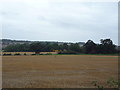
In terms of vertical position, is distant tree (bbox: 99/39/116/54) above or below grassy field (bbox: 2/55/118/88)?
above

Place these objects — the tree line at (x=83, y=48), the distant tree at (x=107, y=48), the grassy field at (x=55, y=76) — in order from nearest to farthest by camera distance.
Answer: the grassy field at (x=55, y=76) → the tree line at (x=83, y=48) → the distant tree at (x=107, y=48)

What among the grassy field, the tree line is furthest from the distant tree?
the grassy field

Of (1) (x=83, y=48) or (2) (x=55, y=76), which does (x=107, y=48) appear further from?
(2) (x=55, y=76)

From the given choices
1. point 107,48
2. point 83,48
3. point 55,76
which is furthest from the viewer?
point 83,48

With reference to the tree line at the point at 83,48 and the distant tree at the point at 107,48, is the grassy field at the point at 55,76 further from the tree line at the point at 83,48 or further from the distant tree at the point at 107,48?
the distant tree at the point at 107,48

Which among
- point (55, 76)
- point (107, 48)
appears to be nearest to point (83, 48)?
point (107, 48)

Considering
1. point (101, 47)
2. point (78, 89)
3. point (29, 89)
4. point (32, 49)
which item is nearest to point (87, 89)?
point (78, 89)

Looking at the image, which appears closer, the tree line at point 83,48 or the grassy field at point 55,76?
the grassy field at point 55,76

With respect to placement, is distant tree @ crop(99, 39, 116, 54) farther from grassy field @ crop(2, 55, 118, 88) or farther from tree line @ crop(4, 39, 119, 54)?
grassy field @ crop(2, 55, 118, 88)

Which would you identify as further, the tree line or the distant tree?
the distant tree

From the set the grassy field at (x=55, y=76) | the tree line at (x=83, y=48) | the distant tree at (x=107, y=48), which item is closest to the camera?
the grassy field at (x=55, y=76)

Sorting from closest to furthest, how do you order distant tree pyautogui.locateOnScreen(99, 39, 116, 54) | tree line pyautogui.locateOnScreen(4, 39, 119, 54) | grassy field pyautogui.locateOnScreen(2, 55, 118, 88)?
Result: grassy field pyautogui.locateOnScreen(2, 55, 118, 88)
tree line pyautogui.locateOnScreen(4, 39, 119, 54)
distant tree pyautogui.locateOnScreen(99, 39, 116, 54)

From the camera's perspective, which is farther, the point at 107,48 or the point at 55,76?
the point at 107,48

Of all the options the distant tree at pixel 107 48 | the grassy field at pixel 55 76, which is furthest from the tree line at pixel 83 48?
the grassy field at pixel 55 76
